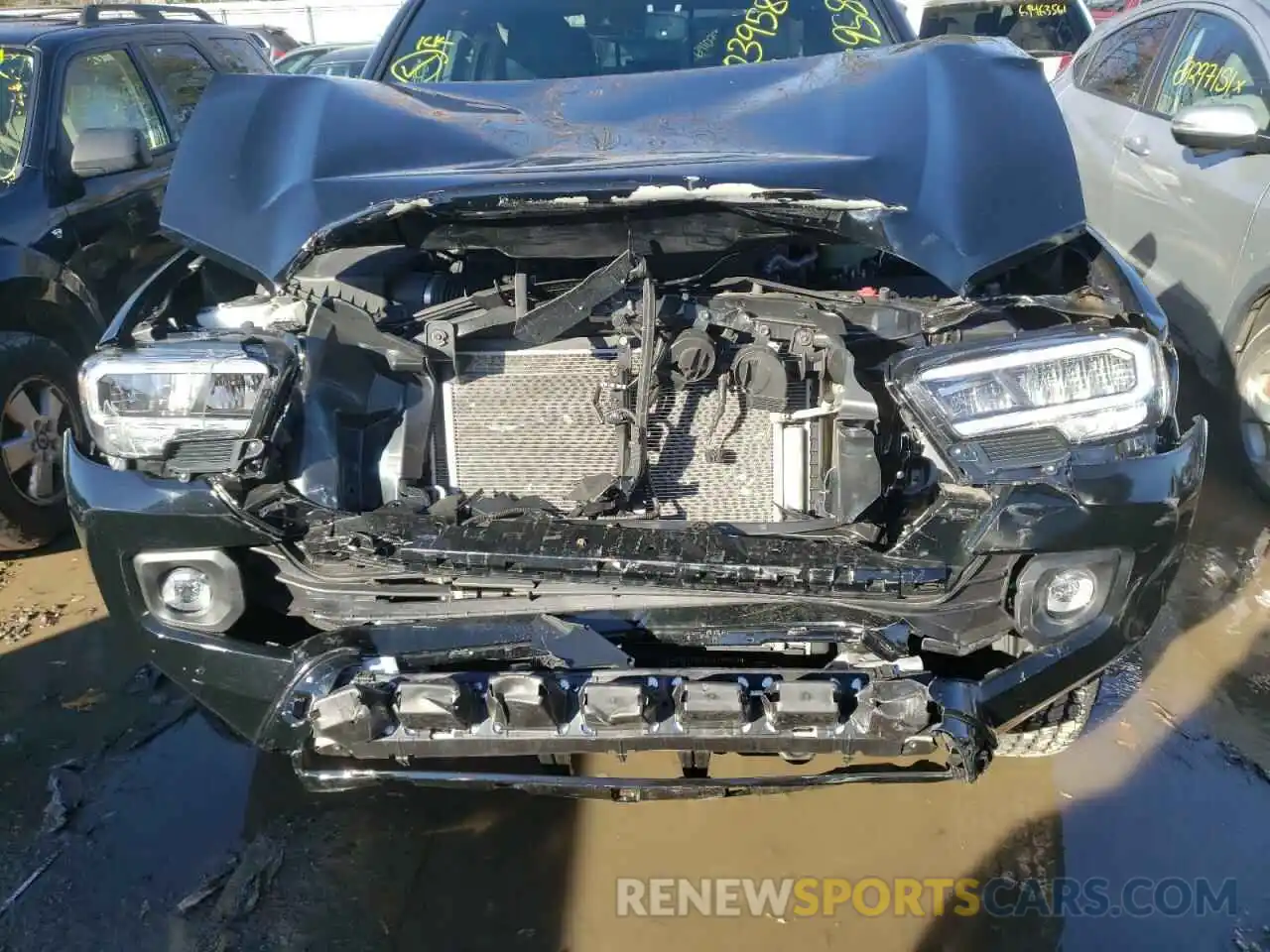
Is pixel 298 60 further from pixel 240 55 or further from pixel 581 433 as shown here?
pixel 581 433

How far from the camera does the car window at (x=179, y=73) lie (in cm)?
500

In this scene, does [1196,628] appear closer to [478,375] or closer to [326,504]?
[478,375]

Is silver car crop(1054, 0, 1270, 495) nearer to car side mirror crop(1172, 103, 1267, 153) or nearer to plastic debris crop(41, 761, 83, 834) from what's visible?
car side mirror crop(1172, 103, 1267, 153)

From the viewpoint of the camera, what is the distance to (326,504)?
228 cm

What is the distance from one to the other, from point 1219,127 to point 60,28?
4.77 m

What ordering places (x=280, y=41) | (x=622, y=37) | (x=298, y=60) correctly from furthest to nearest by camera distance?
(x=280, y=41) < (x=298, y=60) < (x=622, y=37)

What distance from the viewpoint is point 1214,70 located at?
14.6ft

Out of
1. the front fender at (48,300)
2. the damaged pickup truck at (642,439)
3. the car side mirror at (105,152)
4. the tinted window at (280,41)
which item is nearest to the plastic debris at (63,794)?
the damaged pickup truck at (642,439)

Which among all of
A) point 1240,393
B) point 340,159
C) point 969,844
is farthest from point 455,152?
point 1240,393

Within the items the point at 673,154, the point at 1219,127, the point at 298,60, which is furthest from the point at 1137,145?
the point at 298,60

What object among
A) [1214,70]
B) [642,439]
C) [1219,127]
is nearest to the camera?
[642,439]

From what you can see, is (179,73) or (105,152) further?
(179,73)

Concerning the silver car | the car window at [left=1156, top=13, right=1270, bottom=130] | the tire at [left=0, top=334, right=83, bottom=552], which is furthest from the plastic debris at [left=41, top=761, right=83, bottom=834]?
the car window at [left=1156, top=13, right=1270, bottom=130]

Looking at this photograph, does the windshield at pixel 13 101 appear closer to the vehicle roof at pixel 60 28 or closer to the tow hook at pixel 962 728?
the vehicle roof at pixel 60 28
